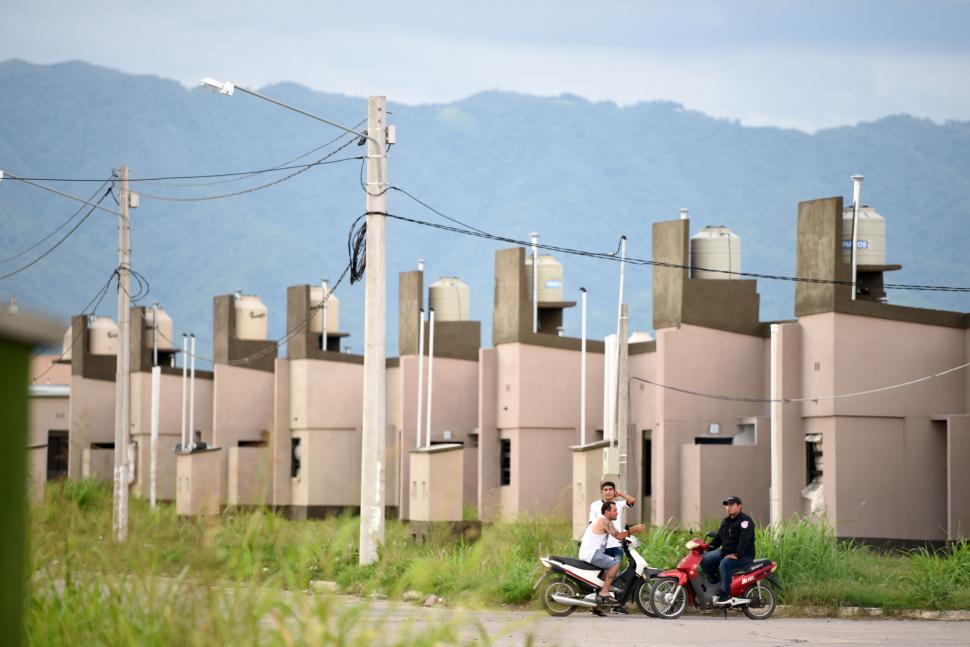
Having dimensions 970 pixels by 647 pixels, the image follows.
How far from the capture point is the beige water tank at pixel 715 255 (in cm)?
3566

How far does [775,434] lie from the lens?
2972 cm

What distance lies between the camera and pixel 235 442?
53.4 metres

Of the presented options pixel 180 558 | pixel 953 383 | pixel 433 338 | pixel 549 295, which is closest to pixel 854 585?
pixel 953 383

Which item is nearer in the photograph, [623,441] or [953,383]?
[623,441]

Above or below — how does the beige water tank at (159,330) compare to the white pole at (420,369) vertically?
above

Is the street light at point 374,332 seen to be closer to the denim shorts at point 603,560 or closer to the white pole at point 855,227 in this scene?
the denim shorts at point 603,560

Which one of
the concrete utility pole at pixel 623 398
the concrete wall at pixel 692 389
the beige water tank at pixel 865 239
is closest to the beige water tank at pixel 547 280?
the concrete wall at pixel 692 389

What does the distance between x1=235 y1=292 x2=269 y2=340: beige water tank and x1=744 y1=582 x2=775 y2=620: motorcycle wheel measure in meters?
35.6

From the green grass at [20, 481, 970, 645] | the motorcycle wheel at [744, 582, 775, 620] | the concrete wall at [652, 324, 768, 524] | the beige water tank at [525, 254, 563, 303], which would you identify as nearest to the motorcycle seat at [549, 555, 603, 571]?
the motorcycle wheel at [744, 582, 775, 620]

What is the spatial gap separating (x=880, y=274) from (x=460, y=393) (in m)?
16.0

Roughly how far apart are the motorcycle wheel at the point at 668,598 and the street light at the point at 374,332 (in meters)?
5.23

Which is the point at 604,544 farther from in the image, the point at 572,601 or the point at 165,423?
the point at 165,423

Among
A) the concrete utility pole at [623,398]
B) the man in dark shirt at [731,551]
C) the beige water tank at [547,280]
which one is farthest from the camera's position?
the beige water tank at [547,280]

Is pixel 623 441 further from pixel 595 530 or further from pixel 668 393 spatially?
pixel 595 530
